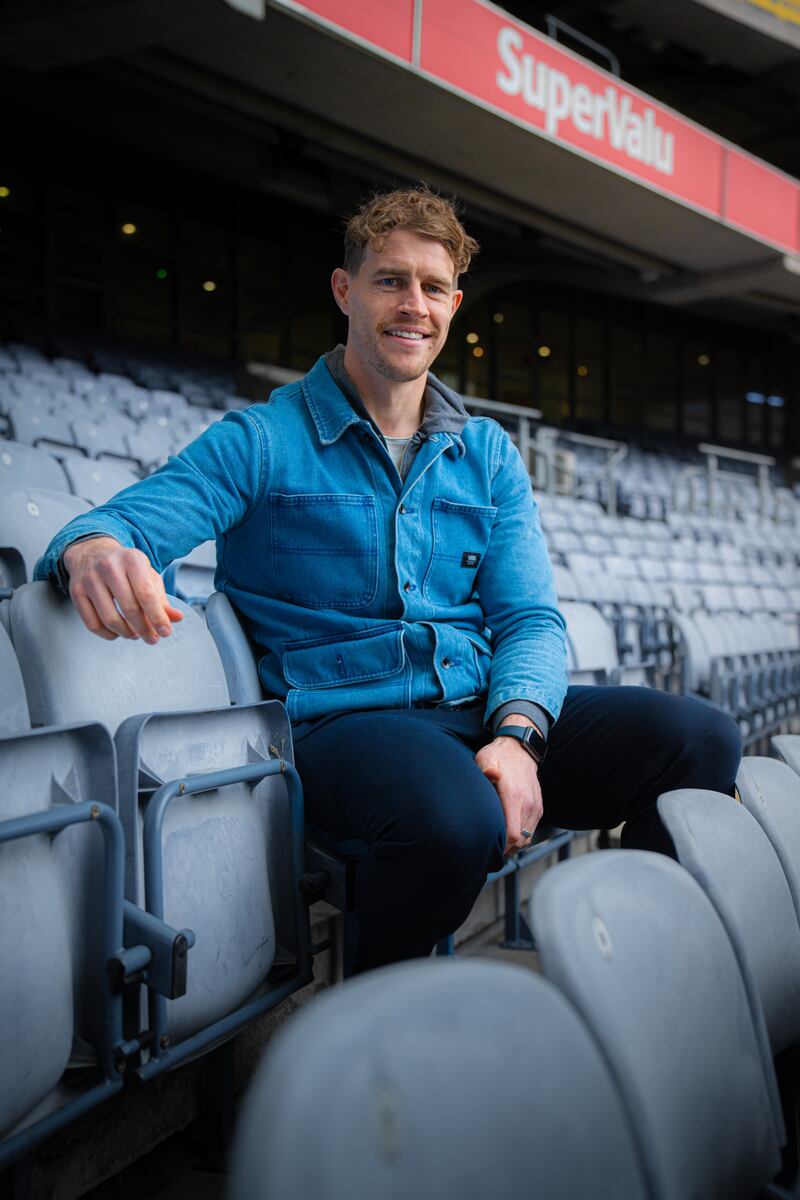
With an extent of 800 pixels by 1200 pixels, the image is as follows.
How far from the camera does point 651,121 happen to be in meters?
7.99

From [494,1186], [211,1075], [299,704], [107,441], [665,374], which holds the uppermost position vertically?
[665,374]

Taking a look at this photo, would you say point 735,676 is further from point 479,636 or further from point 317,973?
point 317,973

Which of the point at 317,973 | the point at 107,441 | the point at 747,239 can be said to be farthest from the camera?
the point at 747,239

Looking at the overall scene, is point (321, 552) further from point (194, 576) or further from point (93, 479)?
point (93, 479)

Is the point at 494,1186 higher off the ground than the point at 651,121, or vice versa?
the point at 651,121

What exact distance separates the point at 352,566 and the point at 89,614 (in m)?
0.43

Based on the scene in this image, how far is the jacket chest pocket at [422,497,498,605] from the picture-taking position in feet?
4.56

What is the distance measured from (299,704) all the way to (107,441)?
3.20 metres

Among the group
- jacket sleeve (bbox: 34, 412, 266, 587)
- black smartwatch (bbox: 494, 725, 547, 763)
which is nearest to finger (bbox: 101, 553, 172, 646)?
jacket sleeve (bbox: 34, 412, 266, 587)

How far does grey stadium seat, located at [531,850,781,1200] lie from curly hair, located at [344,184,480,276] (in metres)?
0.94

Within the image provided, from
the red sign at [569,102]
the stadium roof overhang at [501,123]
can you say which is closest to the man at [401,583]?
the stadium roof overhang at [501,123]

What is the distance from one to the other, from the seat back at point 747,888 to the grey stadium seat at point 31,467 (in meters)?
1.97

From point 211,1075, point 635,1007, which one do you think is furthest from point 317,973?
point 635,1007

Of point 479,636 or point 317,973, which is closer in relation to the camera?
point 317,973
